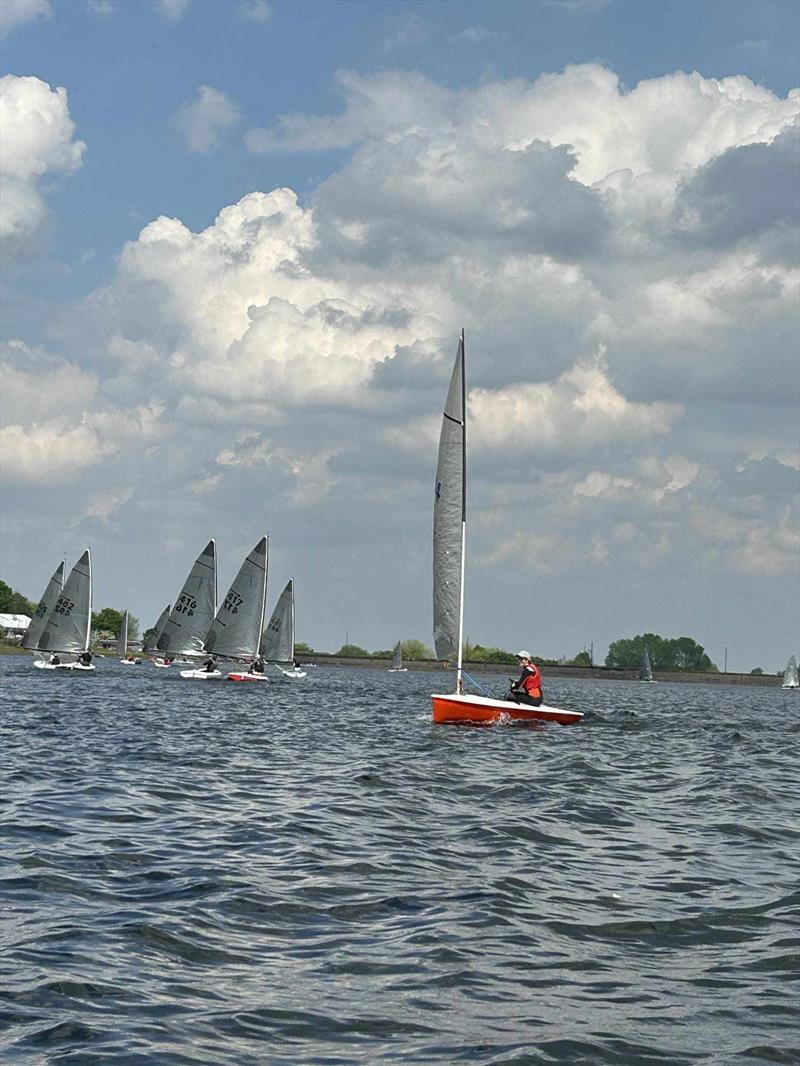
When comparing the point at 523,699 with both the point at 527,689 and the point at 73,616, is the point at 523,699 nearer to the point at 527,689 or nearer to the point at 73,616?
the point at 527,689

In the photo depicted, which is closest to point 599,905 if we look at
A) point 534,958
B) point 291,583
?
point 534,958

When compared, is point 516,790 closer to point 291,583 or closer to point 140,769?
point 140,769

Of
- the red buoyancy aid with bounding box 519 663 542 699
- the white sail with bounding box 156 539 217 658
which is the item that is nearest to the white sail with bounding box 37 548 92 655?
the white sail with bounding box 156 539 217 658

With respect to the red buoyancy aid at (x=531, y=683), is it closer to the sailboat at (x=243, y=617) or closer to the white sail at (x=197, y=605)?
the sailboat at (x=243, y=617)

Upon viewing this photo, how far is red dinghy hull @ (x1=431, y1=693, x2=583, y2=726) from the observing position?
38.3 metres

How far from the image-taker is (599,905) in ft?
43.2

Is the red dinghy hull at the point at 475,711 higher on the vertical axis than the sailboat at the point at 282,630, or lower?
lower

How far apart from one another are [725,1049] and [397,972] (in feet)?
9.12

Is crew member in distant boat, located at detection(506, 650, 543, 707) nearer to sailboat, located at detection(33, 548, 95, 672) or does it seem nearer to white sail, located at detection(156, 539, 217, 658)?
white sail, located at detection(156, 539, 217, 658)

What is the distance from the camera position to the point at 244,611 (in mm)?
79375

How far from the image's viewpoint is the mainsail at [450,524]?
41.3 metres

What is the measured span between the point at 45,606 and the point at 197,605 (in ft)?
61.9

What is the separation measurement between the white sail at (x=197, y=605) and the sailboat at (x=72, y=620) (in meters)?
9.18

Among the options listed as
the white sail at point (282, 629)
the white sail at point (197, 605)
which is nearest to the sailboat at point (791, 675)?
the white sail at point (282, 629)
